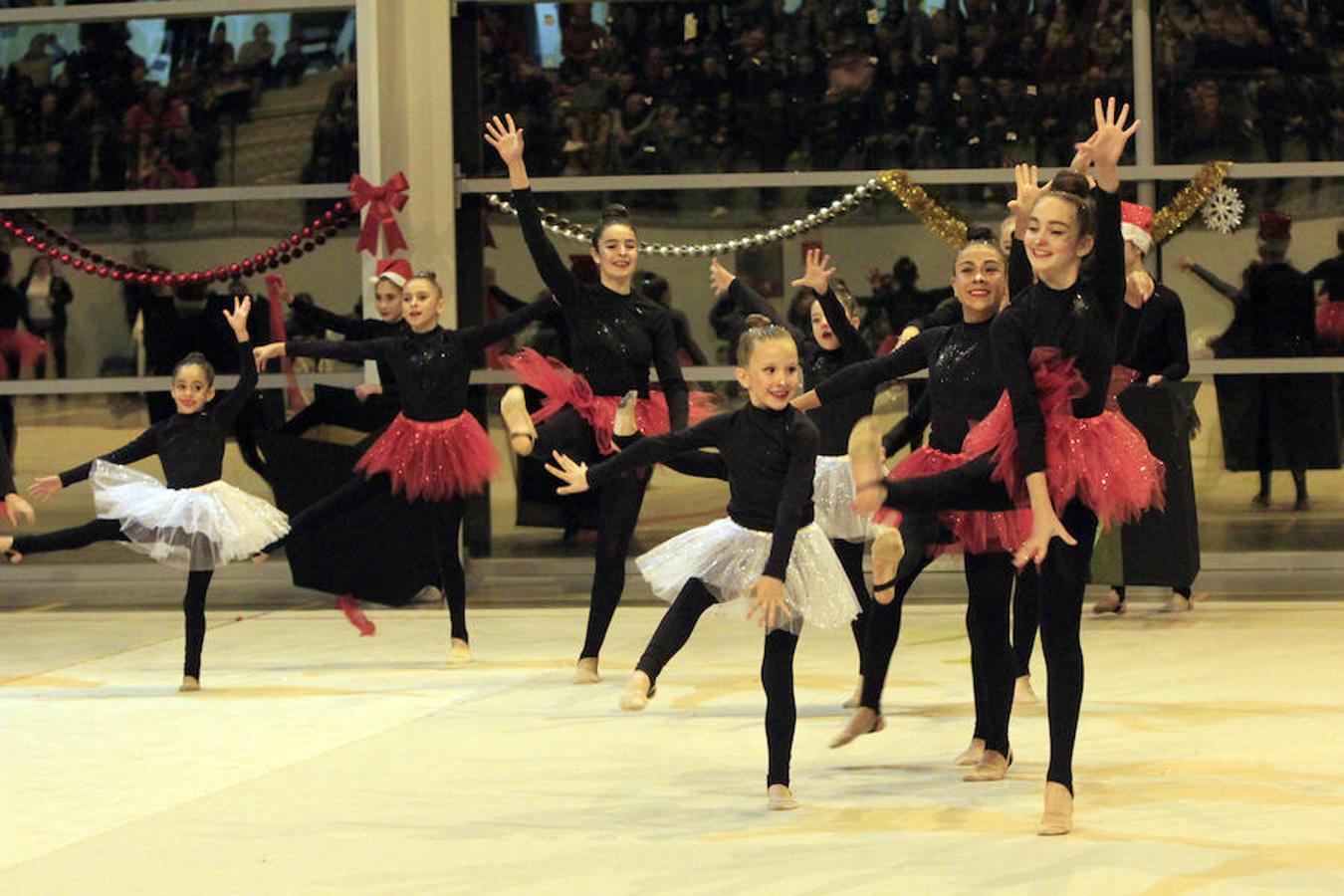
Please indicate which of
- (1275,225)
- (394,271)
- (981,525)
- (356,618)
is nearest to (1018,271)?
(981,525)

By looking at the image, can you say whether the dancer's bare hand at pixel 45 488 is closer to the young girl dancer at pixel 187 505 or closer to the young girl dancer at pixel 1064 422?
the young girl dancer at pixel 187 505

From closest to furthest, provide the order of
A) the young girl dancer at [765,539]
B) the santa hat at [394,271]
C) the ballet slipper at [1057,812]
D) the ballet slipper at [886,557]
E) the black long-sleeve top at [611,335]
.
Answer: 1. the ballet slipper at [1057,812]
2. the ballet slipper at [886,557]
3. the young girl dancer at [765,539]
4. the black long-sleeve top at [611,335]
5. the santa hat at [394,271]

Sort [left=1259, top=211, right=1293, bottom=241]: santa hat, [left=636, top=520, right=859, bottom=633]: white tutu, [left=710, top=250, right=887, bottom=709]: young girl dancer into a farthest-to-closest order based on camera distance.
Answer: [left=1259, top=211, right=1293, bottom=241]: santa hat
[left=710, top=250, right=887, bottom=709]: young girl dancer
[left=636, top=520, right=859, bottom=633]: white tutu

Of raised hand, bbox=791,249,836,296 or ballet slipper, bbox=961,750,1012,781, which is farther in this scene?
raised hand, bbox=791,249,836,296

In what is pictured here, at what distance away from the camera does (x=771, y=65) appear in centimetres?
1098

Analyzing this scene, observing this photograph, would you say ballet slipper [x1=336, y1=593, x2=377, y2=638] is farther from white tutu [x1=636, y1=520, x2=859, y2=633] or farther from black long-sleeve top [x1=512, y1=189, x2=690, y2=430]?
white tutu [x1=636, y1=520, x2=859, y2=633]

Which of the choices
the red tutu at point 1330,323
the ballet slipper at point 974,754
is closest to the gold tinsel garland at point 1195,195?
the red tutu at point 1330,323

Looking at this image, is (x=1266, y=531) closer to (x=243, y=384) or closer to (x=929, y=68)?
(x=929, y=68)

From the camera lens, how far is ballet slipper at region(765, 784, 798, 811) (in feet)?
16.9

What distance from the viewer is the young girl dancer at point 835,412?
6.91 m

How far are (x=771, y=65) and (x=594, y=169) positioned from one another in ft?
3.80

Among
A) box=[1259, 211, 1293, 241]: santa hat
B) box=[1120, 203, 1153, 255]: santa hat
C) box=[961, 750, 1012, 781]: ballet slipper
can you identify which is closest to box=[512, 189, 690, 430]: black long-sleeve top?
box=[1120, 203, 1153, 255]: santa hat

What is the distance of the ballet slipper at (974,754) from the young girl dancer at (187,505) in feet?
10.00

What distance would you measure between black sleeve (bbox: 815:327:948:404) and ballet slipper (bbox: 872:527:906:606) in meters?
0.55
